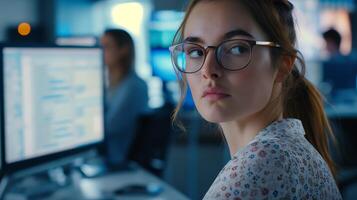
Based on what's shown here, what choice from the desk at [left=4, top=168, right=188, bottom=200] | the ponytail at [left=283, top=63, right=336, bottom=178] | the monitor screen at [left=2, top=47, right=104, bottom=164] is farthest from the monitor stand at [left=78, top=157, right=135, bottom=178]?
the ponytail at [left=283, top=63, right=336, bottom=178]

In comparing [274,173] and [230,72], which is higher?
[230,72]

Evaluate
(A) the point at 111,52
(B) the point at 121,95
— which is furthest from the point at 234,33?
(A) the point at 111,52

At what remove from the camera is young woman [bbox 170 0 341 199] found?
84 centimetres

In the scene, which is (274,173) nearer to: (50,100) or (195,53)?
(195,53)

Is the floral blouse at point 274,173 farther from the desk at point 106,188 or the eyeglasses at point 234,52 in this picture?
the desk at point 106,188

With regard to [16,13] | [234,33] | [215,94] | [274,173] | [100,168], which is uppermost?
[16,13]

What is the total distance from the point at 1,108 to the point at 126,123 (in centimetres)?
114

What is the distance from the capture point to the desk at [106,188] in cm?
162

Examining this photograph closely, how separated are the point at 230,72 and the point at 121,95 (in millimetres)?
1733

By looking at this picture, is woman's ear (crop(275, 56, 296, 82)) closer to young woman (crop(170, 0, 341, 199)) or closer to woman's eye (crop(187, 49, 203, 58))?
young woman (crop(170, 0, 341, 199))

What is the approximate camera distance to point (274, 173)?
0.82 metres

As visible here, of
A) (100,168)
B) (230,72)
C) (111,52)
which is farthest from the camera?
(111,52)

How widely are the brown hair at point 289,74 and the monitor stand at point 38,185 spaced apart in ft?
2.06

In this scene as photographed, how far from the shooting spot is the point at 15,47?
1.48 meters
